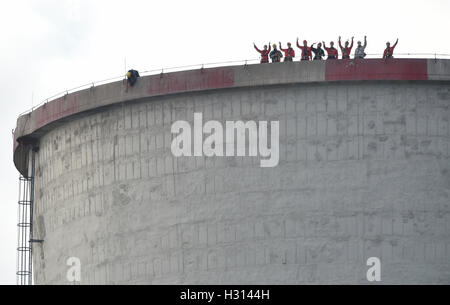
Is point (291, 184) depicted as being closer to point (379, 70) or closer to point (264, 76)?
point (264, 76)

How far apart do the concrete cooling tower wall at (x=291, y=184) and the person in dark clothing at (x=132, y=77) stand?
11.6 inches

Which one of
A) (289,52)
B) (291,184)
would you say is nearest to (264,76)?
(289,52)

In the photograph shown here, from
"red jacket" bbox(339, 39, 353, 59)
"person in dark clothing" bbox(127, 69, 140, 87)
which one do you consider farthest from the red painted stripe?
"person in dark clothing" bbox(127, 69, 140, 87)

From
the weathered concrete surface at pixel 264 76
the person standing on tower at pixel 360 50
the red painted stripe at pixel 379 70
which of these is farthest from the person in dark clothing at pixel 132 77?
the person standing on tower at pixel 360 50

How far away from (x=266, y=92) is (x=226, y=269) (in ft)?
24.2

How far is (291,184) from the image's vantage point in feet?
220

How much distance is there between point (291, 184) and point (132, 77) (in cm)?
844

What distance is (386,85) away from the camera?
6781 centimetres

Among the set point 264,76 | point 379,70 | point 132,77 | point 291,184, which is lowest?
point 291,184

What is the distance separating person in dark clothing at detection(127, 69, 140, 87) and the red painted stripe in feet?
27.1

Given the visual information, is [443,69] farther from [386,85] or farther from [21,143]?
[21,143]

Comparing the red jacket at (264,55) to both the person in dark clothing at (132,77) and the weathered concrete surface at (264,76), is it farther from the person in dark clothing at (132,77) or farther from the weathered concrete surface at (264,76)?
the person in dark clothing at (132,77)

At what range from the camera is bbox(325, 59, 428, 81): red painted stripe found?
222ft

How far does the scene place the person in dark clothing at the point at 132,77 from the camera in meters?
70.2
